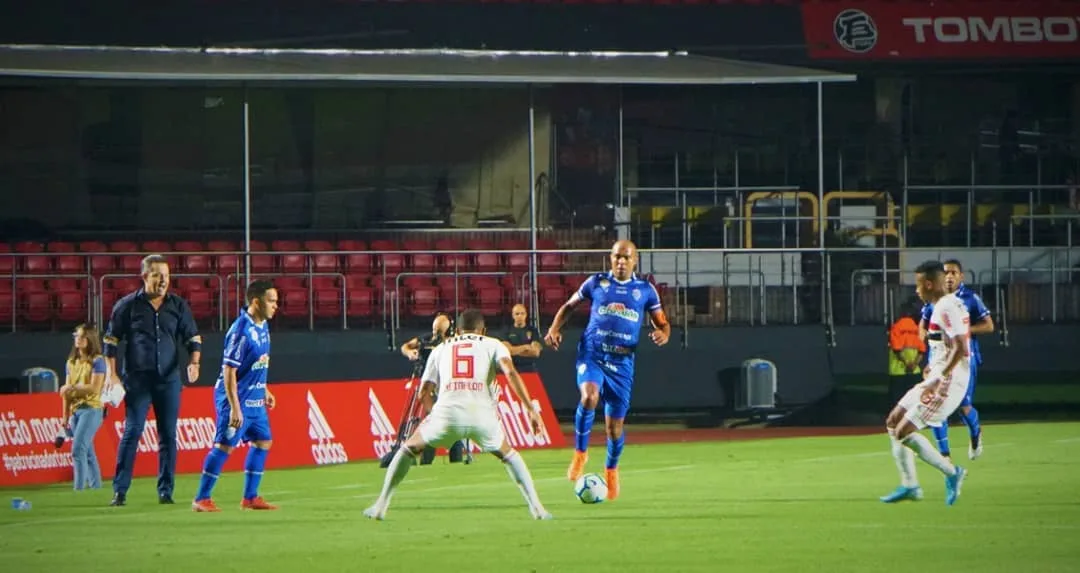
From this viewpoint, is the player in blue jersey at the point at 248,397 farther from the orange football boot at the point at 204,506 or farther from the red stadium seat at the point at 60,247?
the red stadium seat at the point at 60,247

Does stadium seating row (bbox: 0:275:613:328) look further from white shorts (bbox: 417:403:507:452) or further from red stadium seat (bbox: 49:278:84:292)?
white shorts (bbox: 417:403:507:452)

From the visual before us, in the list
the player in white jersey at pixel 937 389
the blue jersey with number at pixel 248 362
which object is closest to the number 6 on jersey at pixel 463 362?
the blue jersey with number at pixel 248 362

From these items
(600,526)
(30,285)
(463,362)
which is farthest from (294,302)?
(600,526)

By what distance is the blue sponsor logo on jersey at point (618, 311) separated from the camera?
644 inches

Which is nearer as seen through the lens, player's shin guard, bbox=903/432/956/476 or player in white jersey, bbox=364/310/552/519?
player in white jersey, bbox=364/310/552/519

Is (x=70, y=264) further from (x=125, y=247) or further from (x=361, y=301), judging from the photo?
(x=361, y=301)

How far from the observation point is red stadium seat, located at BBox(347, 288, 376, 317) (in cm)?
2851

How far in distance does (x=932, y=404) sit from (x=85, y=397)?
8.74 metres

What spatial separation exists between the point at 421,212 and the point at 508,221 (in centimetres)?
158

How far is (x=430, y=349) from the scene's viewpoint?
21.9m

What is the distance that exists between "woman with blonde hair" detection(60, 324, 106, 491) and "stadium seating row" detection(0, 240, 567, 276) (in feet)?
26.9

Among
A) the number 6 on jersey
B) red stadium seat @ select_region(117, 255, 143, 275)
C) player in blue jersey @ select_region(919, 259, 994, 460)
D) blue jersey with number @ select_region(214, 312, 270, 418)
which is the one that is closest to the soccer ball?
the number 6 on jersey

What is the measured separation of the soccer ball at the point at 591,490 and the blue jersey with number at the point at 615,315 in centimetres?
138

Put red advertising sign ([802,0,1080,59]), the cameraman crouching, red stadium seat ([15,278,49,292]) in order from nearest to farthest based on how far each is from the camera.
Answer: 1. the cameraman crouching
2. red stadium seat ([15,278,49,292])
3. red advertising sign ([802,0,1080,59])
